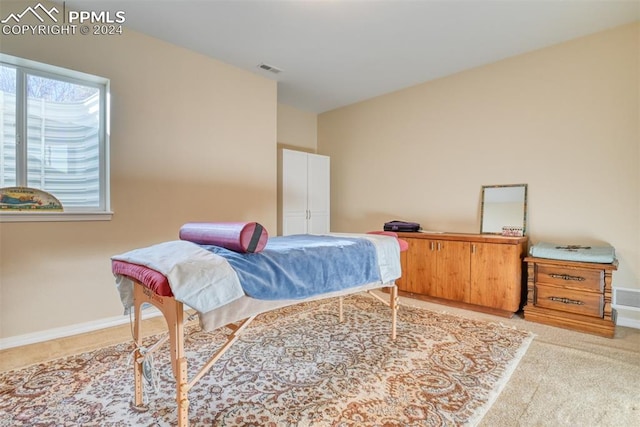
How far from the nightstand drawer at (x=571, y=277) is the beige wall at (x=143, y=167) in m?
2.93

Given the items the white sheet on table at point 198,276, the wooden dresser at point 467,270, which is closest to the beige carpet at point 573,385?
the wooden dresser at point 467,270

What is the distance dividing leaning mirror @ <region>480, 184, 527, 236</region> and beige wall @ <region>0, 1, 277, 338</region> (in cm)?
253

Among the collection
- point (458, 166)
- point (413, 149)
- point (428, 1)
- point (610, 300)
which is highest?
point (428, 1)

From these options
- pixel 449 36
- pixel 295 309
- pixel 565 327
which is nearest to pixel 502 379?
pixel 565 327

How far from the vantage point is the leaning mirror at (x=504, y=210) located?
3162 mm

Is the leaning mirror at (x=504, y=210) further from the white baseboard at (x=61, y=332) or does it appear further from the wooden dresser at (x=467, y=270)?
the white baseboard at (x=61, y=332)

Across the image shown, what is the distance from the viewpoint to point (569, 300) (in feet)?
8.62

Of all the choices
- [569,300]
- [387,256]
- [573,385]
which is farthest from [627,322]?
[387,256]

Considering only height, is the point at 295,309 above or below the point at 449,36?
below

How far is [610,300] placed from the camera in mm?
2455

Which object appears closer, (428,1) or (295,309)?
(428,1)

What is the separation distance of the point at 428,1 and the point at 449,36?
606 millimetres

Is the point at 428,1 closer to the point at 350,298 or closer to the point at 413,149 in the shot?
the point at 413,149

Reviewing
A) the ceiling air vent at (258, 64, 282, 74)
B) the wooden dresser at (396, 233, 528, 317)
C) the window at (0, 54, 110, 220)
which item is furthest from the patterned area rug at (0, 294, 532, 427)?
the ceiling air vent at (258, 64, 282, 74)
